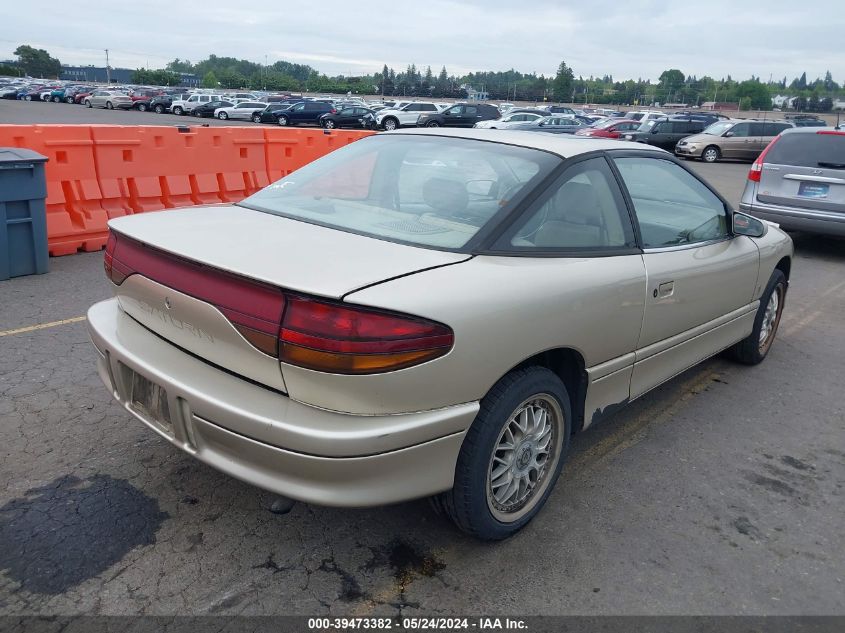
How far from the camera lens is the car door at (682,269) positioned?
343 centimetres

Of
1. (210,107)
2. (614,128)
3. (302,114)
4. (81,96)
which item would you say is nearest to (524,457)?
(614,128)

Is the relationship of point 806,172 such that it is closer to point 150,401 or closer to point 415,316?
point 415,316

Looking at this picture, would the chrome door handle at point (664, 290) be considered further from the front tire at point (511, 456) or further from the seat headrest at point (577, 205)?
the front tire at point (511, 456)

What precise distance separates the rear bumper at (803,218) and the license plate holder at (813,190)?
7.4 inches

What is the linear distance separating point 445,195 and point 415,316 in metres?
1.05

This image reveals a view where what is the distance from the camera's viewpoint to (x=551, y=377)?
282 centimetres

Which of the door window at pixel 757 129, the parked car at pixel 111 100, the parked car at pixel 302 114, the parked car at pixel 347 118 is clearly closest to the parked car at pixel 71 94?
the parked car at pixel 111 100

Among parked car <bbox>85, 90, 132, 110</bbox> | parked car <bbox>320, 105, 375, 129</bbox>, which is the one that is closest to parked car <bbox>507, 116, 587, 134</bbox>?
parked car <bbox>320, 105, 375, 129</bbox>

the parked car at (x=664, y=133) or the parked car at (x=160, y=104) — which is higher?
the parked car at (x=160, y=104)

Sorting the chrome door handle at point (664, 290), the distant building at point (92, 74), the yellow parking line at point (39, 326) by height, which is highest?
the distant building at point (92, 74)

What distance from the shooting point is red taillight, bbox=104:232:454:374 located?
2.21m

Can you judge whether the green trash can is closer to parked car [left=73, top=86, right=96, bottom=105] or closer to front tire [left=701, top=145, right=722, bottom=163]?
front tire [left=701, top=145, right=722, bottom=163]

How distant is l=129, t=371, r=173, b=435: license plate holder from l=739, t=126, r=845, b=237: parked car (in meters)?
8.50

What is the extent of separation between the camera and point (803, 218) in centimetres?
876
